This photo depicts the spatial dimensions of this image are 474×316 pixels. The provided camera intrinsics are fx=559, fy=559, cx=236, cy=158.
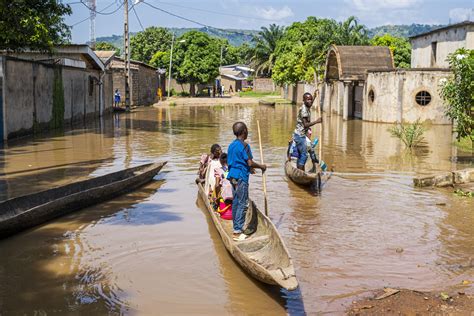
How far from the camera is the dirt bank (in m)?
5.34

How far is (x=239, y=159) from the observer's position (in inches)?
293

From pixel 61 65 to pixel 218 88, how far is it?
46346mm

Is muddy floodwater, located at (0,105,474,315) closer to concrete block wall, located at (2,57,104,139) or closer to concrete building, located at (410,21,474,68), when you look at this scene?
concrete block wall, located at (2,57,104,139)

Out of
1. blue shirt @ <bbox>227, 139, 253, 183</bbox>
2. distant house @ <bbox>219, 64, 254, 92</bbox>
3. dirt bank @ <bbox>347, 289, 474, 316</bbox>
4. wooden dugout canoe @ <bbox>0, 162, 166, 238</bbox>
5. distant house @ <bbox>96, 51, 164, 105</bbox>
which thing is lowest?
dirt bank @ <bbox>347, 289, 474, 316</bbox>

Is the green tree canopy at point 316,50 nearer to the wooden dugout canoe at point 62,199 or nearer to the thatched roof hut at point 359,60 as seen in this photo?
the thatched roof hut at point 359,60

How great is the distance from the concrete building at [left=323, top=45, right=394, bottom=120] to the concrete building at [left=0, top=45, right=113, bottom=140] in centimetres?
1289

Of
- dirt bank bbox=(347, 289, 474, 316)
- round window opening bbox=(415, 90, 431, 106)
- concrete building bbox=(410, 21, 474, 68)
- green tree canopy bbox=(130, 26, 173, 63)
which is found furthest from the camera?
green tree canopy bbox=(130, 26, 173, 63)

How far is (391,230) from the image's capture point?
28.1 ft

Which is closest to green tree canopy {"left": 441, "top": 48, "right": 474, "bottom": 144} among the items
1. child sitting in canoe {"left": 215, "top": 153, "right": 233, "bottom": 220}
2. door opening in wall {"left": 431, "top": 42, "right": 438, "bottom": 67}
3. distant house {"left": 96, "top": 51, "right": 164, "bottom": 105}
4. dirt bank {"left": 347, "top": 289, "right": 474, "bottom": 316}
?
child sitting in canoe {"left": 215, "top": 153, "right": 233, "bottom": 220}

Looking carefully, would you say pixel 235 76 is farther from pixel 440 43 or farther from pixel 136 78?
pixel 440 43

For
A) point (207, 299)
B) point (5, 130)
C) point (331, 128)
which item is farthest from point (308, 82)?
point (207, 299)

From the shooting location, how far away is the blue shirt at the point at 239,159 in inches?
291

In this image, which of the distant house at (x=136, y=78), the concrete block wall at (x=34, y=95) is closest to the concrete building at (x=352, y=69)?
the concrete block wall at (x=34, y=95)

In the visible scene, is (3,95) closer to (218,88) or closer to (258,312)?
(258,312)
